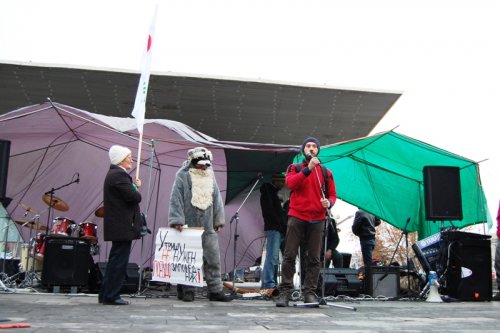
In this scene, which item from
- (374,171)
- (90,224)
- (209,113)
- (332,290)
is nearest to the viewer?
(332,290)

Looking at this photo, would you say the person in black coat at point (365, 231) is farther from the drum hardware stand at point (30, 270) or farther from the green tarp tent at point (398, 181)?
the drum hardware stand at point (30, 270)

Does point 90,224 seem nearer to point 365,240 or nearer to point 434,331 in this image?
point 365,240

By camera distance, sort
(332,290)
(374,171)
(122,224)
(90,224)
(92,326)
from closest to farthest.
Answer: (92,326) < (122,224) < (332,290) < (90,224) < (374,171)

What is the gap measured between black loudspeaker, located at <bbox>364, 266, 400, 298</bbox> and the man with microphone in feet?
9.24

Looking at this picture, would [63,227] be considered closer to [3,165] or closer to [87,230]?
[87,230]

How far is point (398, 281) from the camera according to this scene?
913 centimetres

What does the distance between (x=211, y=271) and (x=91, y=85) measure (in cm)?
1263

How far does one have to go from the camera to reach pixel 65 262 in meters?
8.56

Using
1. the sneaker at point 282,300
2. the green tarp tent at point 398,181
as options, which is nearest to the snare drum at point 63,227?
the green tarp tent at point 398,181

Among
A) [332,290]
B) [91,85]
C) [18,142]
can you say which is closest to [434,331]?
[332,290]

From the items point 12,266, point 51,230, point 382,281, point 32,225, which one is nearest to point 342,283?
point 382,281

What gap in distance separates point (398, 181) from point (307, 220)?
184 inches

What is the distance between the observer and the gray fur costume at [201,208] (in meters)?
7.28

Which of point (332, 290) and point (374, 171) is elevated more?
point (374, 171)
